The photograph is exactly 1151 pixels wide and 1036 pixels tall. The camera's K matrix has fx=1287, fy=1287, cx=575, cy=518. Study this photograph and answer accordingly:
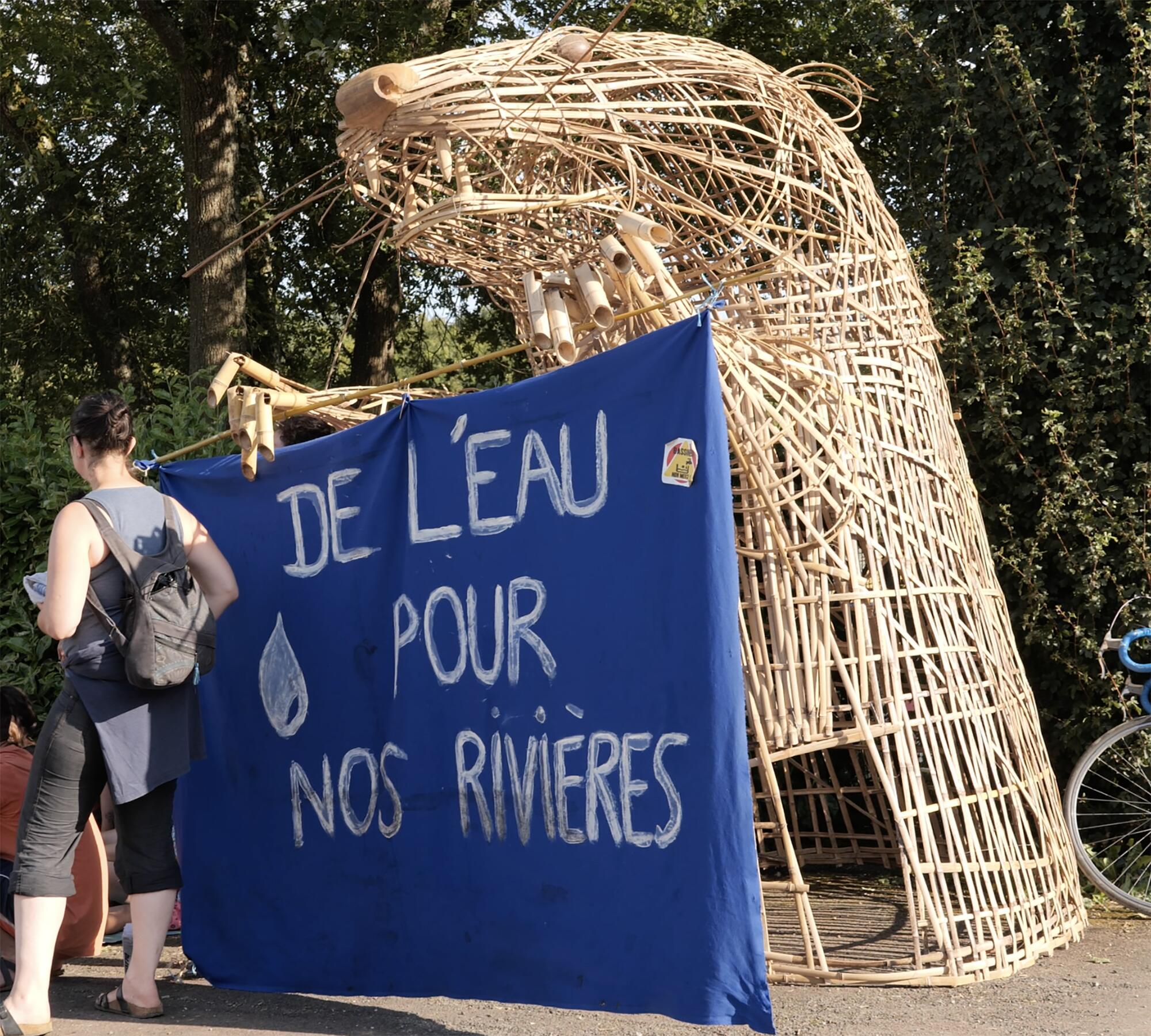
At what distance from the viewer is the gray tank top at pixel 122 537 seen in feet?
12.6

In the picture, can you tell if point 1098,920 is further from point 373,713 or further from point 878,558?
point 373,713

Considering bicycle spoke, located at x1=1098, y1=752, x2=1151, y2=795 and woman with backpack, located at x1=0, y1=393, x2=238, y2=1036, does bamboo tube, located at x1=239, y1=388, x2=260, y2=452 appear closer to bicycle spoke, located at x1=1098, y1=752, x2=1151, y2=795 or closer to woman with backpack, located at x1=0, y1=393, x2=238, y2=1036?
woman with backpack, located at x1=0, y1=393, x2=238, y2=1036

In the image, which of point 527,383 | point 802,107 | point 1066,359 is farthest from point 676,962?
point 1066,359

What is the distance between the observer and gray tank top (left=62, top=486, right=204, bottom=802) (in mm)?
3811

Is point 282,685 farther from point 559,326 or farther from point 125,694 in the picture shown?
point 559,326

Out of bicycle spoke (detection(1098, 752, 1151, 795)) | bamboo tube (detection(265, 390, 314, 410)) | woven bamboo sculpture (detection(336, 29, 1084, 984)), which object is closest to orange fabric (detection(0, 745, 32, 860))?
bamboo tube (detection(265, 390, 314, 410))

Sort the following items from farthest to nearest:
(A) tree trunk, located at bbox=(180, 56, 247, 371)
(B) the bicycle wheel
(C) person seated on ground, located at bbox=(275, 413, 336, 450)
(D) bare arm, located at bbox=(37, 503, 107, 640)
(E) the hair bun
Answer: (A) tree trunk, located at bbox=(180, 56, 247, 371) → (B) the bicycle wheel → (C) person seated on ground, located at bbox=(275, 413, 336, 450) → (E) the hair bun → (D) bare arm, located at bbox=(37, 503, 107, 640)

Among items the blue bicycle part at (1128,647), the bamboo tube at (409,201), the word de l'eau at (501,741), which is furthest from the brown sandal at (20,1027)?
the blue bicycle part at (1128,647)

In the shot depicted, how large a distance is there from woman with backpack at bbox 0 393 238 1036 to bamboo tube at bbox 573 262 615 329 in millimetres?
1465

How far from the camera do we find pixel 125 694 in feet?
12.7

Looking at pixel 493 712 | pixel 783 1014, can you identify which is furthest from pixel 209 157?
pixel 783 1014

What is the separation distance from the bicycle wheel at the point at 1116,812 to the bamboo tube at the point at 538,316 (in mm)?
2888

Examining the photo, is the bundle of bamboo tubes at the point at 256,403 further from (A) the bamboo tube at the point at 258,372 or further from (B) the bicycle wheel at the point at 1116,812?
(B) the bicycle wheel at the point at 1116,812

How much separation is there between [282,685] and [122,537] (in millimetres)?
852
